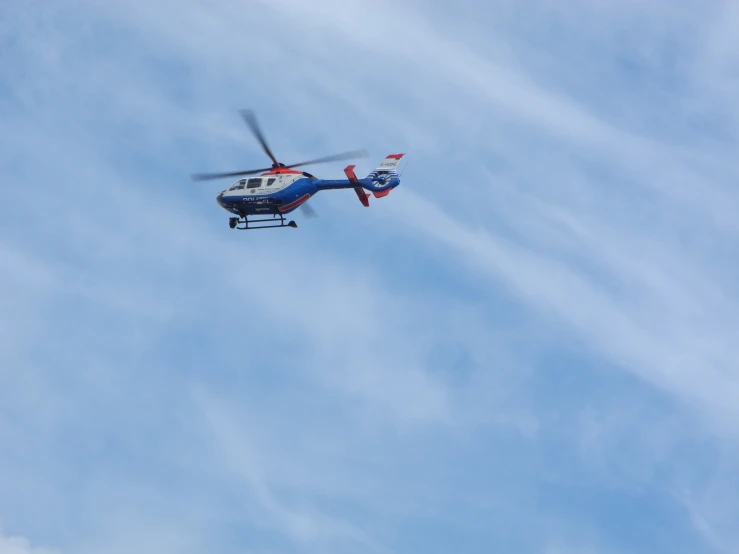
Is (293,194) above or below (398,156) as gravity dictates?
below

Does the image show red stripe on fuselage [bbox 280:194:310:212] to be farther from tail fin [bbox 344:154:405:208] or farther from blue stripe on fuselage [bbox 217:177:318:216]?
tail fin [bbox 344:154:405:208]

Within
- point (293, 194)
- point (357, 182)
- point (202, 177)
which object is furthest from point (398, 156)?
point (202, 177)

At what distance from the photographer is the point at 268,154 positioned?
54.2 m

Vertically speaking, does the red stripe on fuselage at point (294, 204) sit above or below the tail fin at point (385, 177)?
below

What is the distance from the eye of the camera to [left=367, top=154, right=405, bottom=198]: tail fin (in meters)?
53.0

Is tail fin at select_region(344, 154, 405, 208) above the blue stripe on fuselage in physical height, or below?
above

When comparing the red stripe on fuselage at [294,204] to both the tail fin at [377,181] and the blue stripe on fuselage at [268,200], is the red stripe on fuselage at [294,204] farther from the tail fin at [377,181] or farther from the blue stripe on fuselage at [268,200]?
the tail fin at [377,181]

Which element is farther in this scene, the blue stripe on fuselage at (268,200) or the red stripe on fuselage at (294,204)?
the red stripe on fuselage at (294,204)

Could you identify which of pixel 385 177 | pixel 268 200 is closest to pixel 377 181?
pixel 385 177

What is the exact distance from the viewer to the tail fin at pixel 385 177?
174 feet

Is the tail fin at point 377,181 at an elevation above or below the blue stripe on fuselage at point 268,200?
above

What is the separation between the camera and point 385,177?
5325 cm

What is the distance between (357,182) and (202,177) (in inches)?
346

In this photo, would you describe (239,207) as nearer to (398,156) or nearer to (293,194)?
(293,194)
